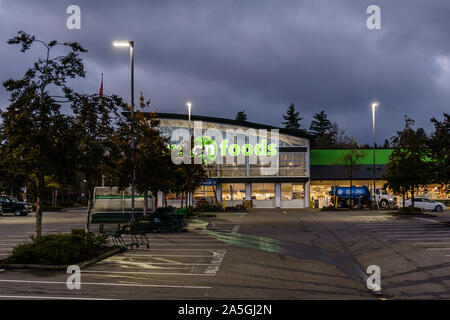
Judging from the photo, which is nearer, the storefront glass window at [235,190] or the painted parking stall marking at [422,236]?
the painted parking stall marking at [422,236]

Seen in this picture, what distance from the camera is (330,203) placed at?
51594 millimetres

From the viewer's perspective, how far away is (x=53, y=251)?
39.9ft

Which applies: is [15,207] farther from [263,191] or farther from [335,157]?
Result: [335,157]

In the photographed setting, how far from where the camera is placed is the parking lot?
9.22 metres

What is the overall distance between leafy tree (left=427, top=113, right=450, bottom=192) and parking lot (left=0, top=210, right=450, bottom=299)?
681cm

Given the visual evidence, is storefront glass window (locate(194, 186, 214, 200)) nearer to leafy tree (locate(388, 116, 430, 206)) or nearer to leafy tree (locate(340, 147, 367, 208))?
leafy tree (locate(340, 147, 367, 208))

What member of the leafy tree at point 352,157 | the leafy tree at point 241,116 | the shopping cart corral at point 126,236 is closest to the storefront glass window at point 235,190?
the leafy tree at point 352,157

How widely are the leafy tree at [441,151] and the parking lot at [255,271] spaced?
6812 millimetres

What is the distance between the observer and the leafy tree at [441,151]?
25.0 metres

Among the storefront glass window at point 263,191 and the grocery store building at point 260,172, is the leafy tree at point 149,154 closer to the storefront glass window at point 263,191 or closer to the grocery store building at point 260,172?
the grocery store building at point 260,172
